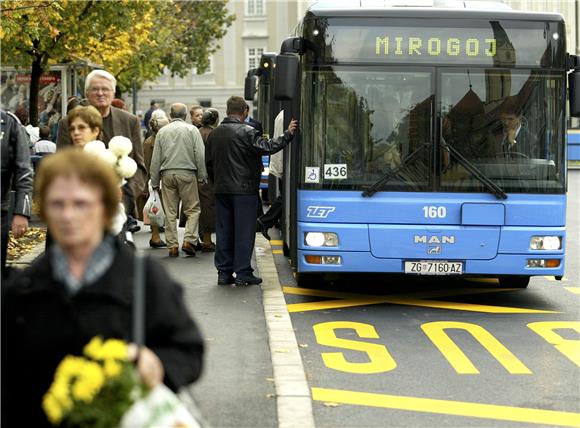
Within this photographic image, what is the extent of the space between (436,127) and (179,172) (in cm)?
467

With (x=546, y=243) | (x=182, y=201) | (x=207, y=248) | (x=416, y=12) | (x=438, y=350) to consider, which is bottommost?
(x=207, y=248)

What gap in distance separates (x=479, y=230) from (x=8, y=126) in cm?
500

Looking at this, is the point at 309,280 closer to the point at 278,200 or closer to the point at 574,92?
the point at 278,200

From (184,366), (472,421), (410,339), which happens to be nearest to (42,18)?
(410,339)

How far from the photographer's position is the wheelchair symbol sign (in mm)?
11852

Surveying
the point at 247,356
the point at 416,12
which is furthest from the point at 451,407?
the point at 416,12

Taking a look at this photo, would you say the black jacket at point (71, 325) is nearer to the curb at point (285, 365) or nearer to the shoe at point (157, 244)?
the curb at point (285, 365)

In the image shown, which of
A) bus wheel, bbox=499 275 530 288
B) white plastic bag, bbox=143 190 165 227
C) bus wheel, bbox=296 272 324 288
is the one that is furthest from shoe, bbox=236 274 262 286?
white plastic bag, bbox=143 190 165 227

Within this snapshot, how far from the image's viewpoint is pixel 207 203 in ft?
55.3

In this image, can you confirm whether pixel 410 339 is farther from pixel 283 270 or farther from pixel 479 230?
pixel 283 270

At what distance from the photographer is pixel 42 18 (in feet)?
61.2

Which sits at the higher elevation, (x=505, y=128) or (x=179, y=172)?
(x=505, y=128)

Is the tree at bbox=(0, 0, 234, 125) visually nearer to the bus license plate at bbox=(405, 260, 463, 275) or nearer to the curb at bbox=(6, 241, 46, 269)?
the curb at bbox=(6, 241, 46, 269)

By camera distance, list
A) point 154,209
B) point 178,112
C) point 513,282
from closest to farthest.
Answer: point 513,282 < point 178,112 < point 154,209
